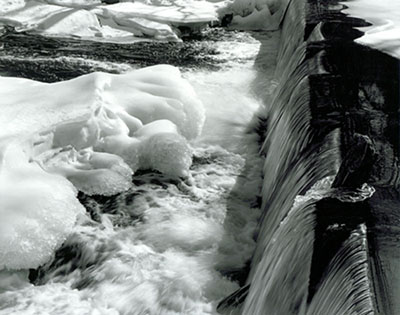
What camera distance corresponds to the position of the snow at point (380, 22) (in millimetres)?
4952

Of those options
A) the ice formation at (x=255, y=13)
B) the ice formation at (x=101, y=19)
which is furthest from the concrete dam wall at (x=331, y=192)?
the ice formation at (x=255, y=13)

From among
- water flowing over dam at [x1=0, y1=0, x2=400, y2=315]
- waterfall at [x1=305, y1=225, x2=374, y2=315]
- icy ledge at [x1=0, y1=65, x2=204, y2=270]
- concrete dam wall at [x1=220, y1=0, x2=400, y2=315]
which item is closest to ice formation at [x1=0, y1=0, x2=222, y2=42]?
water flowing over dam at [x1=0, y1=0, x2=400, y2=315]

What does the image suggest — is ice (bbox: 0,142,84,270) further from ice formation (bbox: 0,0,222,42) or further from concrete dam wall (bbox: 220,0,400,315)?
ice formation (bbox: 0,0,222,42)

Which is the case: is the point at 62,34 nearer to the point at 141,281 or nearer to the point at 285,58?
the point at 285,58

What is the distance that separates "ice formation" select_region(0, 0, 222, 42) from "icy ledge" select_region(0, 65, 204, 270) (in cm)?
207

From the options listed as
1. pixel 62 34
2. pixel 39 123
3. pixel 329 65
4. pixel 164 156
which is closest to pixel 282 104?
pixel 329 65

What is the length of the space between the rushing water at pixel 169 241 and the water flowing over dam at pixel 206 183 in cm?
1

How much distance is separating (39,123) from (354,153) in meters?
3.06

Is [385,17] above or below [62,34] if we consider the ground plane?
above

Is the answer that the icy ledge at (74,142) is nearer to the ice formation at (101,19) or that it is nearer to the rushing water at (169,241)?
the rushing water at (169,241)

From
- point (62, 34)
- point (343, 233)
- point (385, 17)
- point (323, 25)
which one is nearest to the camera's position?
point (343, 233)

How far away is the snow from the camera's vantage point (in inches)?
195

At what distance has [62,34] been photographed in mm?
7430

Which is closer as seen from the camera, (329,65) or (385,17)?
(329,65)
